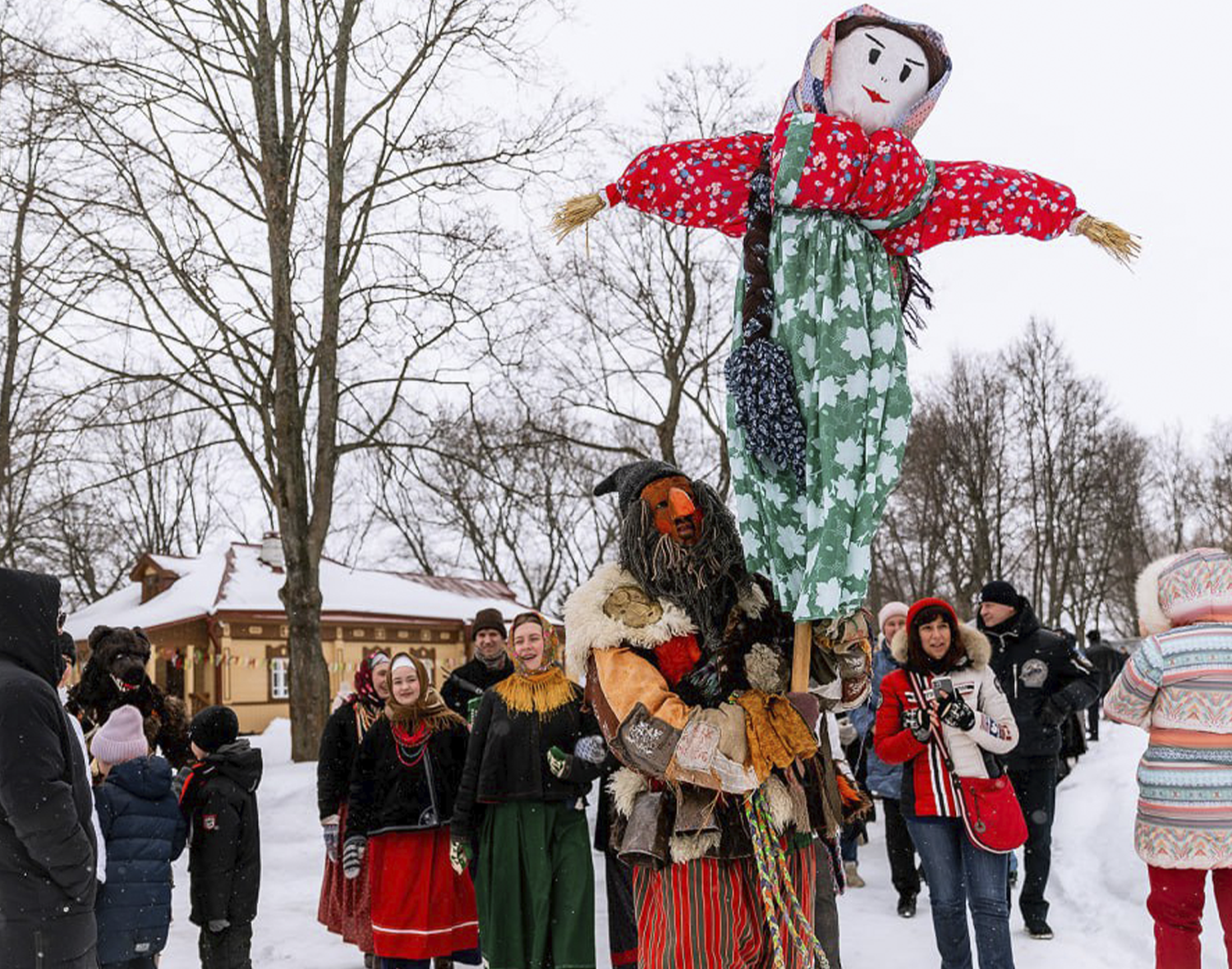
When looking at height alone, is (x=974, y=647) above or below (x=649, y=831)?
above

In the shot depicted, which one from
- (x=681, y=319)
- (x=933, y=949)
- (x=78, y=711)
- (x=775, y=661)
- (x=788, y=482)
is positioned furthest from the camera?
(x=681, y=319)

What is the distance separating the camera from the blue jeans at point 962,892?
193 inches

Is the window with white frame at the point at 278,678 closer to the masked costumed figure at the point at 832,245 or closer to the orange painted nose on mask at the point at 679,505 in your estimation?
the orange painted nose on mask at the point at 679,505

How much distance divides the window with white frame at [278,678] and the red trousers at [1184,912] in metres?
23.0

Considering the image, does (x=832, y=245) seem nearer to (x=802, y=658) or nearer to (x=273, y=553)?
(x=802, y=658)

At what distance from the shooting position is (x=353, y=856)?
19.9 feet

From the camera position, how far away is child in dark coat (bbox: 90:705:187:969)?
5.02m

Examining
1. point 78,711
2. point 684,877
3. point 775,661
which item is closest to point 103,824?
point 78,711

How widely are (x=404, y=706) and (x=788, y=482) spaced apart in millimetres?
3919

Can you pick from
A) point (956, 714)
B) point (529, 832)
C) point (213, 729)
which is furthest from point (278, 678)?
point (956, 714)

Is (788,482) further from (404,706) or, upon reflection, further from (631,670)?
(404,706)

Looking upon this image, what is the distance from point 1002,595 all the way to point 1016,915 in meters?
2.38

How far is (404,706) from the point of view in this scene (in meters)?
6.12

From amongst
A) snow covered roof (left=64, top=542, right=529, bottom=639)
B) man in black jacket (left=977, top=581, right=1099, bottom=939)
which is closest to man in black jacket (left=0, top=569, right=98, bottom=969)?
man in black jacket (left=977, top=581, right=1099, bottom=939)
